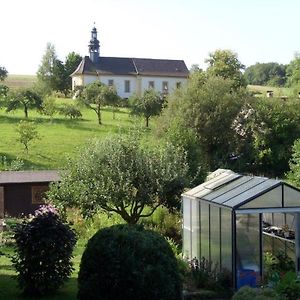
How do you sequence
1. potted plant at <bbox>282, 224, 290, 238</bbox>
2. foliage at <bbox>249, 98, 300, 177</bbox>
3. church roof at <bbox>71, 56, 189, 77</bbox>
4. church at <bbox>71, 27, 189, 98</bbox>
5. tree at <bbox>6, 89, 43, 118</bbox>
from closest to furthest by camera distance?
potted plant at <bbox>282, 224, 290, 238</bbox>
foliage at <bbox>249, 98, 300, 177</bbox>
tree at <bbox>6, 89, 43, 118</bbox>
church at <bbox>71, 27, 189, 98</bbox>
church roof at <bbox>71, 56, 189, 77</bbox>

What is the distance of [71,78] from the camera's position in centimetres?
8356

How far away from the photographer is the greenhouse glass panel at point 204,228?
16.3m

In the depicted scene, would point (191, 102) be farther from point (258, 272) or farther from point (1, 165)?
point (258, 272)

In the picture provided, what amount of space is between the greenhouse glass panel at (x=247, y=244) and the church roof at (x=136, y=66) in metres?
68.2

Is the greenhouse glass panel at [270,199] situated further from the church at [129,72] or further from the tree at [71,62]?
the tree at [71,62]

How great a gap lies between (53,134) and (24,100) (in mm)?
8727

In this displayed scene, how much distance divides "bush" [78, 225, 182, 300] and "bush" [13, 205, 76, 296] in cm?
109

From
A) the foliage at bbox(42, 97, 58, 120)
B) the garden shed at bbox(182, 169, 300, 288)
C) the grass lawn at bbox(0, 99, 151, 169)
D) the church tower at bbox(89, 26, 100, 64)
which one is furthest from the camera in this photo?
the church tower at bbox(89, 26, 100, 64)

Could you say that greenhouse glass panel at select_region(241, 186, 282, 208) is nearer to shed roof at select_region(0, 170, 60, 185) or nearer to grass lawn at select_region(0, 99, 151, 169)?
shed roof at select_region(0, 170, 60, 185)

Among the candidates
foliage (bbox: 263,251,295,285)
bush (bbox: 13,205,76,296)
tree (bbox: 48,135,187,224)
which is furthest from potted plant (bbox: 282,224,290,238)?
bush (bbox: 13,205,76,296)

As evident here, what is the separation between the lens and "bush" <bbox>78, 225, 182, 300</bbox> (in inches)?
431

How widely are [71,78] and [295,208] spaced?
71165 millimetres

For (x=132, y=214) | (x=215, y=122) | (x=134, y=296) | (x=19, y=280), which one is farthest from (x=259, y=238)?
(x=215, y=122)

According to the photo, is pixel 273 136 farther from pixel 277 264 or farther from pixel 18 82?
pixel 18 82
